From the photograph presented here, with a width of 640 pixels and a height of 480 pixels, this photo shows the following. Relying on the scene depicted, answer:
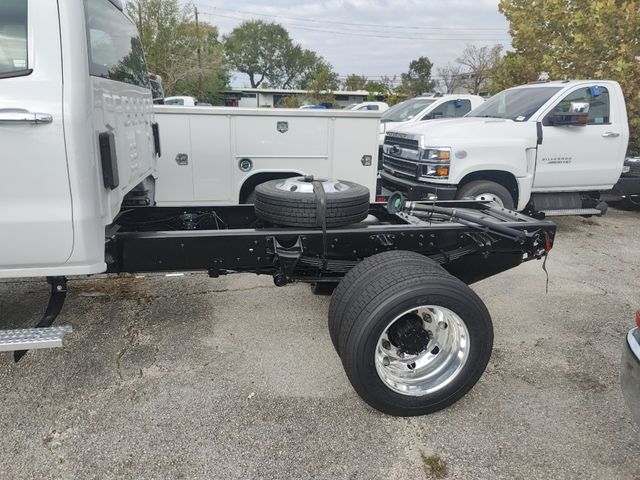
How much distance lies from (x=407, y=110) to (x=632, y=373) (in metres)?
8.95

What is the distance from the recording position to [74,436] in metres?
2.66

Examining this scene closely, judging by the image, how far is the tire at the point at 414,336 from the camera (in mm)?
2617

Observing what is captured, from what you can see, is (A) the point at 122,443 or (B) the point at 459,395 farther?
(B) the point at 459,395

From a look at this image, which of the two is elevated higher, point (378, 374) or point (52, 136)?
point (52, 136)

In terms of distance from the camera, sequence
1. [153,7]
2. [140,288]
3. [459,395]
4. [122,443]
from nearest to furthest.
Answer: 1. [122,443]
2. [459,395]
3. [140,288]
4. [153,7]

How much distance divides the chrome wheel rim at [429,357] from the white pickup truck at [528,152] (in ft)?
10.9

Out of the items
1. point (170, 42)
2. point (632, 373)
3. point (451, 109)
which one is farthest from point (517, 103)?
point (170, 42)

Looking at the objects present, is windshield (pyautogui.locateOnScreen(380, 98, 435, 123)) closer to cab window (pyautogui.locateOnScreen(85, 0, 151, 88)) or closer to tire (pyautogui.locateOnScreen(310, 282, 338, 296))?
cab window (pyautogui.locateOnScreen(85, 0, 151, 88))

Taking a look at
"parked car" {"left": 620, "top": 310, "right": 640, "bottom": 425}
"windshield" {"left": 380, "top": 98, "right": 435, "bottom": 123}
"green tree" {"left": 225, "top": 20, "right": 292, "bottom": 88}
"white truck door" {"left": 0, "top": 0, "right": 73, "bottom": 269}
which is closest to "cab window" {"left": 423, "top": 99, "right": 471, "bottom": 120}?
"windshield" {"left": 380, "top": 98, "right": 435, "bottom": 123}

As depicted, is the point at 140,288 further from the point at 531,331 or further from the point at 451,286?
the point at 531,331

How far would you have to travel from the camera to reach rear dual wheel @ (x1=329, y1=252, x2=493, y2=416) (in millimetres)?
2623

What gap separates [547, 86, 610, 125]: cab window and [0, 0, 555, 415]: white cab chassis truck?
13.4ft

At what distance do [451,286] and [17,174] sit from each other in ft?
7.47

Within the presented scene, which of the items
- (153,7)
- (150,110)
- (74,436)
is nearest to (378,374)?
(74,436)
